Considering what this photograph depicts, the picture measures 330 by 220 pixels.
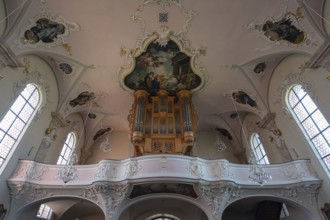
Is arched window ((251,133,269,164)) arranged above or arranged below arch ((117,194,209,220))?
above

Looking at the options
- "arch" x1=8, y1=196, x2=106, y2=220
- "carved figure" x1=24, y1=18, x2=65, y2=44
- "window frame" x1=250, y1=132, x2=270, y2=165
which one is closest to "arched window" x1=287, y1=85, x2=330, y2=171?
"window frame" x1=250, y1=132, x2=270, y2=165

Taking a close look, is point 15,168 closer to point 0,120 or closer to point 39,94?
point 0,120

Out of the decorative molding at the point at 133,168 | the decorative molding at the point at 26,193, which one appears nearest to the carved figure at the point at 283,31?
the decorative molding at the point at 133,168

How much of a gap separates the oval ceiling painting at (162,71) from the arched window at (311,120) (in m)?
5.00

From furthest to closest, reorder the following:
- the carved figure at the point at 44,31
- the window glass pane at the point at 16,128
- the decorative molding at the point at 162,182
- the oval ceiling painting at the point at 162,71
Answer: the oval ceiling painting at the point at 162,71 < the window glass pane at the point at 16,128 < the carved figure at the point at 44,31 < the decorative molding at the point at 162,182

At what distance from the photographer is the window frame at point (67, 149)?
44.8 feet

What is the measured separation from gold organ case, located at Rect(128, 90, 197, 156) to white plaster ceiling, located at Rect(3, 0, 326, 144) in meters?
1.27

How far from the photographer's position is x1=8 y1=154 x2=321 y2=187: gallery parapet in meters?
9.84

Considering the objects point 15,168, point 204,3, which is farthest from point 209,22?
point 15,168

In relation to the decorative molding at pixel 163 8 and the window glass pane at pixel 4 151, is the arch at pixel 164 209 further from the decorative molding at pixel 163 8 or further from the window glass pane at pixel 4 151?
the decorative molding at pixel 163 8

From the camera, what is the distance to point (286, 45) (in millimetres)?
10875

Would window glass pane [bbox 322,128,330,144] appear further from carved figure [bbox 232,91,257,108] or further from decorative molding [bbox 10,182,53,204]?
decorative molding [bbox 10,182,53,204]

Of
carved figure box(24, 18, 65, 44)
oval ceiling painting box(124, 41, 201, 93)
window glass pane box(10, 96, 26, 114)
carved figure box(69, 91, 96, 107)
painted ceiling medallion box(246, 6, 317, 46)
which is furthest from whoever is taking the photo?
carved figure box(69, 91, 96, 107)

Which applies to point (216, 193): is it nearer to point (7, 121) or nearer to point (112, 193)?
point (112, 193)
